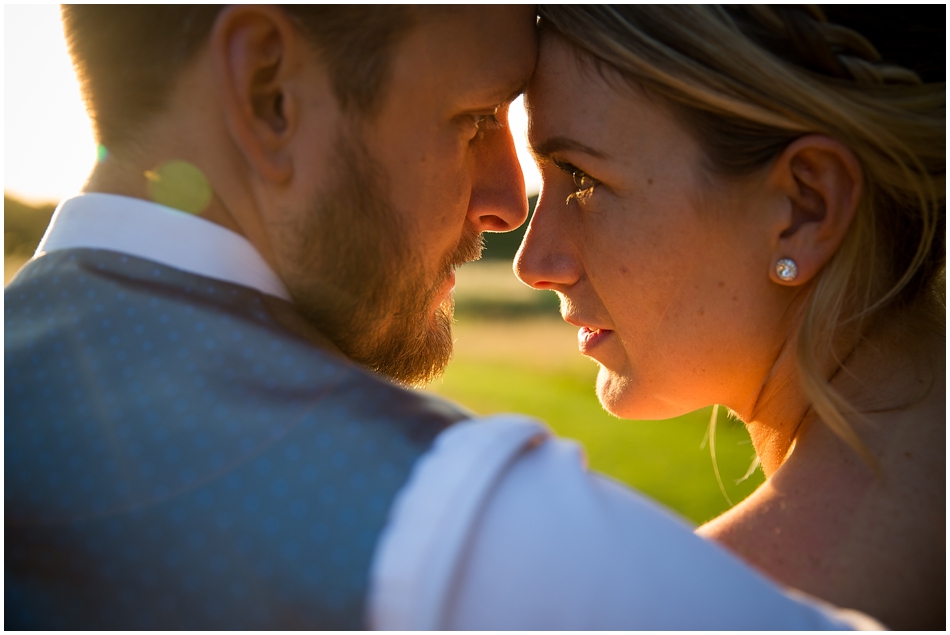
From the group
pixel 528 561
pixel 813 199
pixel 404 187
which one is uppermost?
pixel 813 199

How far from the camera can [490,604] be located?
119cm

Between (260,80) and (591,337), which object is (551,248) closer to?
(591,337)

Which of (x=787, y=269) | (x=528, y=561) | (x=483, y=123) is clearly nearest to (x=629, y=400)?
(x=787, y=269)

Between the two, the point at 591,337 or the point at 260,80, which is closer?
the point at 260,80

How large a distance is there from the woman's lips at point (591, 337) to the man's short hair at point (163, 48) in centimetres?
115

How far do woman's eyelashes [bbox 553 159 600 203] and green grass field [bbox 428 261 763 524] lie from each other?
65.5 inches

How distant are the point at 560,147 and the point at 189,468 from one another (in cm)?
151

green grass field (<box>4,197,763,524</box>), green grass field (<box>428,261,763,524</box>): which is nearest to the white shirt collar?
green grass field (<box>4,197,763,524</box>)

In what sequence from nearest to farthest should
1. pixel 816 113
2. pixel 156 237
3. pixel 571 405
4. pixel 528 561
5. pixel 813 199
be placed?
→ pixel 528 561 → pixel 156 237 → pixel 816 113 → pixel 813 199 → pixel 571 405

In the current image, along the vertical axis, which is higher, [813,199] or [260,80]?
[260,80]

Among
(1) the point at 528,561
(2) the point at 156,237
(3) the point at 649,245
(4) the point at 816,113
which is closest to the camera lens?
(1) the point at 528,561

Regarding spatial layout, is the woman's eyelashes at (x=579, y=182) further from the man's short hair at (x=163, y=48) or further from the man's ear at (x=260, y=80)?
the man's ear at (x=260, y=80)

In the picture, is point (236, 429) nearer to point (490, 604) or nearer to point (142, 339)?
point (142, 339)

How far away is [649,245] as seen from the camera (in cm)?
229
